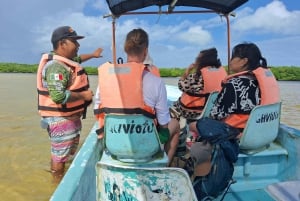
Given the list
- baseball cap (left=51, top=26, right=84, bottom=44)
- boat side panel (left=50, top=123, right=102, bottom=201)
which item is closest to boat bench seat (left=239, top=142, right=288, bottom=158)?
boat side panel (left=50, top=123, right=102, bottom=201)

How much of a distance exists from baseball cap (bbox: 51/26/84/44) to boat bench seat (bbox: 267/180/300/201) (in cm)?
256

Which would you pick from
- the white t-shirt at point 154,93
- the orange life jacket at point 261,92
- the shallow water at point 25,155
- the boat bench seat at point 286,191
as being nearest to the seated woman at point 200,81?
the orange life jacket at point 261,92

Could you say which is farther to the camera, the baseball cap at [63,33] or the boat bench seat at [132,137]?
the baseball cap at [63,33]

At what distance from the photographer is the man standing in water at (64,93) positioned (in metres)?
3.36

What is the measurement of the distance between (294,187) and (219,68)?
275 cm

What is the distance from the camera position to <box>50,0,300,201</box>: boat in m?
1.79

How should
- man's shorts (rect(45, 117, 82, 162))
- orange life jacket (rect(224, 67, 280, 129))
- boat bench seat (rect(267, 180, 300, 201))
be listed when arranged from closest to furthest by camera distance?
boat bench seat (rect(267, 180, 300, 201)) → orange life jacket (rect(224, 67, 280, 129)) → man's shorts (rect(45, 117, 82, 162))

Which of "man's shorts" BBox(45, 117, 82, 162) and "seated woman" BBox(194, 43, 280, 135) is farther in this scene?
"man's shorts" BBox(45, 117, 82, 162)

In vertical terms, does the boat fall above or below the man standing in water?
below

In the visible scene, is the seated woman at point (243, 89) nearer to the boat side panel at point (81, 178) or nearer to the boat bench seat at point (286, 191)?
the boat side panel at point (81, 178)

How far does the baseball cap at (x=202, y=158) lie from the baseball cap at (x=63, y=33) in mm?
1688

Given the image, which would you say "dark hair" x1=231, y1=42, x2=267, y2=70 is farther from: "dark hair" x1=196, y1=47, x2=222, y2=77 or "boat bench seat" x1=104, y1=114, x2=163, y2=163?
"dark hair" x1=196, y1=47, x2=222, y2=77

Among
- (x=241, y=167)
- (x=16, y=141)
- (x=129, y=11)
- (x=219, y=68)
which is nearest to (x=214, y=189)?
(x=241, y=167)

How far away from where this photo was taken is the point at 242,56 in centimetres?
289
